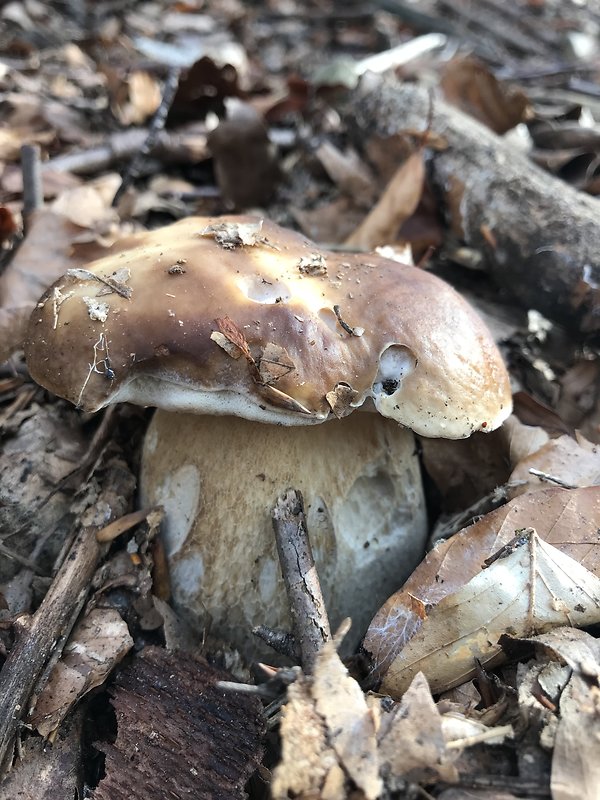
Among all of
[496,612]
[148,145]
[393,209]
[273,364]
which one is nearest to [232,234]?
[273,364]

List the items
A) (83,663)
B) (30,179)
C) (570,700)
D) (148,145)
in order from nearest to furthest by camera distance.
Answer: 1. (570,700)
2. (83,663)
3. (30,179)
4. (148,145)

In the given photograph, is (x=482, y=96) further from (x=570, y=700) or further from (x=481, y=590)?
(x=570, y=700)

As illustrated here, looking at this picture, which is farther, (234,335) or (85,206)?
(85,206)

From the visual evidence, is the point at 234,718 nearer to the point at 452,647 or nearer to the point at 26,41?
the point at 452,647

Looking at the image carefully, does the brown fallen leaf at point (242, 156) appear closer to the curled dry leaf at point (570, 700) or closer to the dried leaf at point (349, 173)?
the dried leaf at point (349, 173)

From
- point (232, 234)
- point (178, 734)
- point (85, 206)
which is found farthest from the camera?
point (85, 206)

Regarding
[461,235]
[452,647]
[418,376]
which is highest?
[418,376]

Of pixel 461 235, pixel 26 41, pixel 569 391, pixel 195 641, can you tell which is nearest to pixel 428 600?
pixel 195 641
